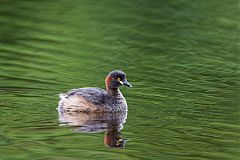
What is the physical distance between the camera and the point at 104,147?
36.3 ft

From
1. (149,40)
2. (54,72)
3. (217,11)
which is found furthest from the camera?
(217,11)

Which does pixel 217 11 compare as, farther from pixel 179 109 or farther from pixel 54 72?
pixel 179 109

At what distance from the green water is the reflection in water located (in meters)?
0.13

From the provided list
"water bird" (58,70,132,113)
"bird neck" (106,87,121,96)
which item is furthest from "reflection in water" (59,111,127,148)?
"bird neck" (106,87,121,96)

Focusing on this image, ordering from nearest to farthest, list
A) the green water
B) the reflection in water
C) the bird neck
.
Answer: the green water < the reflection in water < the bird neck

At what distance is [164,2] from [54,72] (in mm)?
7408

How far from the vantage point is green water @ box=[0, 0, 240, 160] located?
11203 millimetres

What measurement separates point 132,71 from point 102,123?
395cm

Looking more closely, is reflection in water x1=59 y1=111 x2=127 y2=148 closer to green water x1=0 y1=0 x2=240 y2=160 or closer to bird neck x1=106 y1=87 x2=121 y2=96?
green water x1=0 y1=0 x2=240 y2=160

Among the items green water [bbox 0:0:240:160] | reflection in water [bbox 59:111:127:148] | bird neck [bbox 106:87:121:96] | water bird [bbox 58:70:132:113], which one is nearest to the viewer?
green water [bbox 0:0:240:160]

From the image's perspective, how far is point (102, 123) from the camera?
41.1ft

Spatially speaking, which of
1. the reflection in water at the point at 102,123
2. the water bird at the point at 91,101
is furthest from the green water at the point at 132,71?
the water bird at the point at 91,101

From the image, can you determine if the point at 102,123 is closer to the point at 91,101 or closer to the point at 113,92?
the point at 91,101

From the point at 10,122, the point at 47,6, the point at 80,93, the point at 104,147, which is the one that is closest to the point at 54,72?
the point at 80,93
